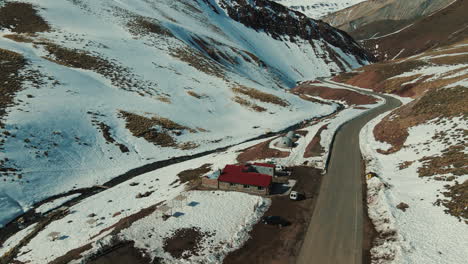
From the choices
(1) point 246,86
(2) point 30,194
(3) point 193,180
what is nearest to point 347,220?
(3) point 193,180

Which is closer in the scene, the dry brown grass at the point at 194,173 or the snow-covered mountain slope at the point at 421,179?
the snow-covered mountain slope at the point at 421,179

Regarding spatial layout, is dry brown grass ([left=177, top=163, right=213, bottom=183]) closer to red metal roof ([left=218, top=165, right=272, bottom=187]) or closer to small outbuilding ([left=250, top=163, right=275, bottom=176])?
red metal roof ([left=218, top=165, right=272, bottom=187])

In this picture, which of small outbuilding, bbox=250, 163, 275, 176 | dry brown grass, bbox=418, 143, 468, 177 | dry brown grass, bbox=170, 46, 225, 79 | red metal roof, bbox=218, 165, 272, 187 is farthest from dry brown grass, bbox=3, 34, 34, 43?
dry brown grass, bbox=418, 143, 468, 177

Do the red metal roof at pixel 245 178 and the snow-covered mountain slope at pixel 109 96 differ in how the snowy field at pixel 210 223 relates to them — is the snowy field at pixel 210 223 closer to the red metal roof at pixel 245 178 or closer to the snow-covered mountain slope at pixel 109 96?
the red metal roof at pixel 245 178

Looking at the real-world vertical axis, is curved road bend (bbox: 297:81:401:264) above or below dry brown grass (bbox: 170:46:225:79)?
below

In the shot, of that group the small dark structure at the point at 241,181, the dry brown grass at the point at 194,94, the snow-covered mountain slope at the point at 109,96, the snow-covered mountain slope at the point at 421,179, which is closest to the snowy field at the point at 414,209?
the snow-covered mountain slope at the point at 421,179

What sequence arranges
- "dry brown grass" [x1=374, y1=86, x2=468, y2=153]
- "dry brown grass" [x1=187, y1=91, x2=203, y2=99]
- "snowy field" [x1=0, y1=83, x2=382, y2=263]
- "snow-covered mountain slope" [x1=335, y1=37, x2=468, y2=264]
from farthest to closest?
"dry brown grass" [x1=187, y1=91, x2=203, y2=99] → "dry brown grass" [x1=374, y1=86, x2=468, y2=153] → "snowy field" [x1=0, y1=83, x2=382, y2=263] → "snow-covered mountain slope" [x1=335, y1=37, x2=468, y2=264]
